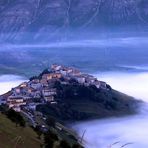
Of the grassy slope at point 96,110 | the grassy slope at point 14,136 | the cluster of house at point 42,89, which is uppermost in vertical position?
the cluster of house at point 42,89

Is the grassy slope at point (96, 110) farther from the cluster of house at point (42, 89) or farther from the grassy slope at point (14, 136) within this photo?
the grassy slope at point (14, 136)

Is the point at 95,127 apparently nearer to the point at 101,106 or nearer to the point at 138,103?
the point at 101,106

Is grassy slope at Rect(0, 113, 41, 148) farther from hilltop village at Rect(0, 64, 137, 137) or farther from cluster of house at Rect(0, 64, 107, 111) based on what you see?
cluster of house at Rect(0, 64, 107, 111)

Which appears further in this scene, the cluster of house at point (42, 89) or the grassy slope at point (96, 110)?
the grassy slope at point (96, 110)

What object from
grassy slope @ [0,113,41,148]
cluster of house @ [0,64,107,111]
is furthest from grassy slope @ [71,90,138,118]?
grassy slope @ [0,113,41,148]

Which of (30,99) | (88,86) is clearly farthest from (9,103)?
(88,86)

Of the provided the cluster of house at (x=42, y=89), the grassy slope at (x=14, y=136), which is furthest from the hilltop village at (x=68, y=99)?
the grassy slope at (x=14, y=136)

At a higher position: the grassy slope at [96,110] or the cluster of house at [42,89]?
the cluster of house at [42,89]
